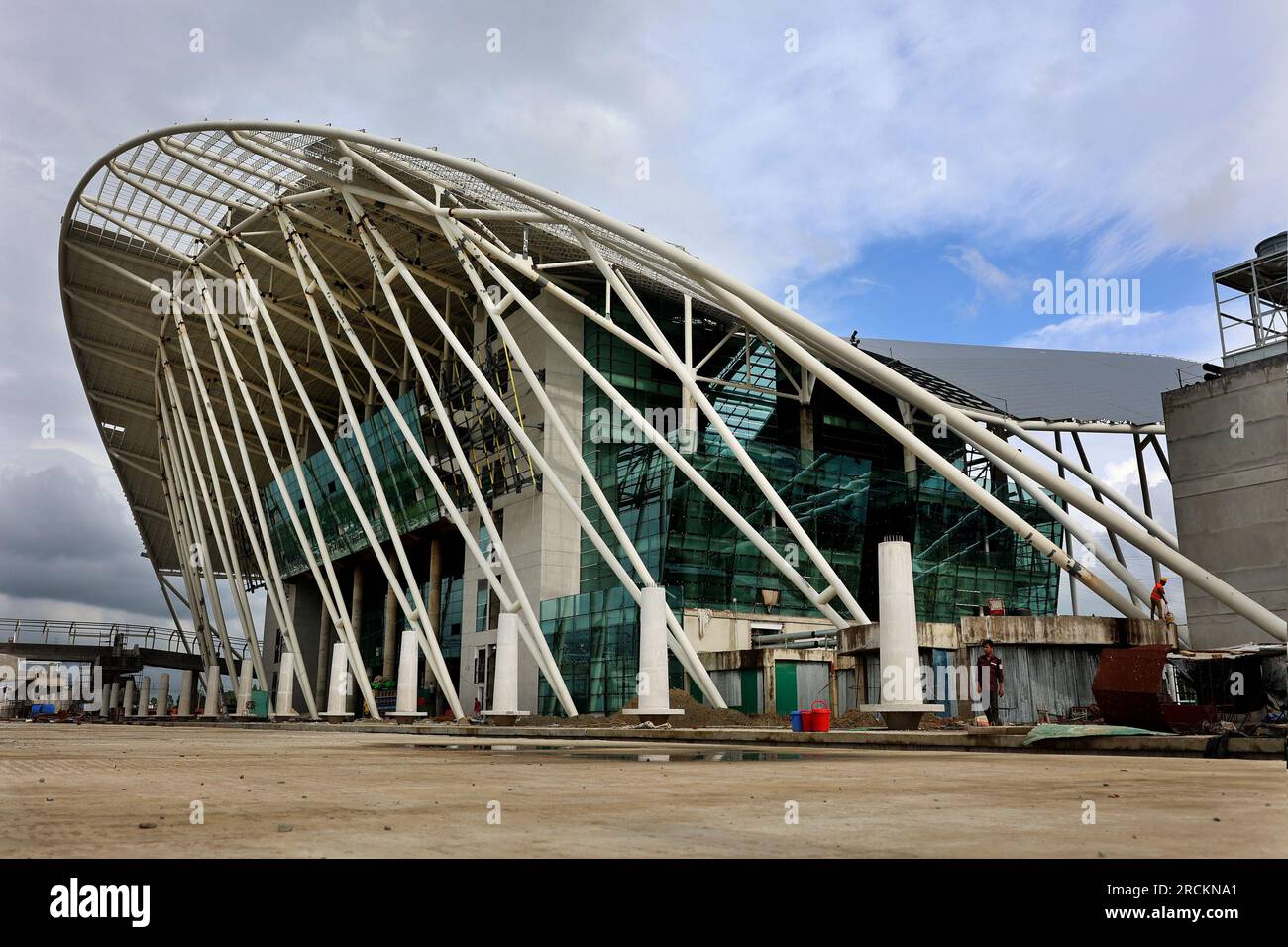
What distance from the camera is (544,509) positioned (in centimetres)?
4344

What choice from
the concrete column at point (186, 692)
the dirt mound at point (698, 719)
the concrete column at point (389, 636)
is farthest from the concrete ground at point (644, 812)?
the concrete column at point (186, 692)

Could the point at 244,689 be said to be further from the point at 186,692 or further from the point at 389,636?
the point at 186,692

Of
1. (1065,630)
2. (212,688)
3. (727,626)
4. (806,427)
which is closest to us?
(1065,630)

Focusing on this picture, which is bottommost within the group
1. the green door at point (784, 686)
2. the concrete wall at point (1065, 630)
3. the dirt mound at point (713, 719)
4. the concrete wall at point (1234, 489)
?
the dirt mound at point (713, 719)

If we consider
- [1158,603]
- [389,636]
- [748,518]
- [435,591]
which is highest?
[748,518]

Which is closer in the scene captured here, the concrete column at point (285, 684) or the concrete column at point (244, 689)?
the concrete column at point (285, 684)

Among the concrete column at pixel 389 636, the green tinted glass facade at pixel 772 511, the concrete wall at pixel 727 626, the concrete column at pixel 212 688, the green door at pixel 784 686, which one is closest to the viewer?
the green door at pixel 784 686

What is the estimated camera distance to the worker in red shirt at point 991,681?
2367 centimetres

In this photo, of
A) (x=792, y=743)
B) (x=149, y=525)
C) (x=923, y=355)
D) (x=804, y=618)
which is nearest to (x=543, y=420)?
(x=804, y=618)

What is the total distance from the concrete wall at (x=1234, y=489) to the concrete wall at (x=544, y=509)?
24.8 meters

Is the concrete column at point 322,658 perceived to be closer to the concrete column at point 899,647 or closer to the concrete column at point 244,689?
the concrete column at point 244,689

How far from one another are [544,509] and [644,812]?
126 feet

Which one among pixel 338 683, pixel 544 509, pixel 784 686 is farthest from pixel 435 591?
pixel 784 686

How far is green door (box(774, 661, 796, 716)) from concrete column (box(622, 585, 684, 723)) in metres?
7.56
